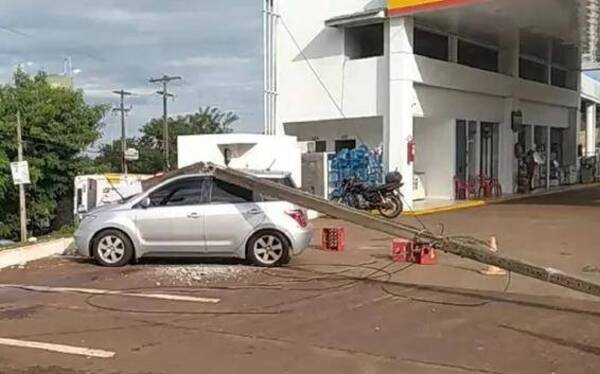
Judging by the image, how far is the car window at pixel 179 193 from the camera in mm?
13289

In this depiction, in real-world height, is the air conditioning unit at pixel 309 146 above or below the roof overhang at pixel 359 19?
below

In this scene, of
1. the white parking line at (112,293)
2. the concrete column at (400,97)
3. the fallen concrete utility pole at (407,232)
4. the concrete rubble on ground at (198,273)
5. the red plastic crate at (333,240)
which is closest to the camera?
the fallen concrete utility pole at (407,232)

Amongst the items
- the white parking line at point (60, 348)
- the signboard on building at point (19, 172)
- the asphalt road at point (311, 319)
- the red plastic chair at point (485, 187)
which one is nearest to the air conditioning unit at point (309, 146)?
the red plastic chair at point (485, 187)

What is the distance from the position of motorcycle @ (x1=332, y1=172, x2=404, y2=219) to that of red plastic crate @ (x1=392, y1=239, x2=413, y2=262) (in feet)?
28.0

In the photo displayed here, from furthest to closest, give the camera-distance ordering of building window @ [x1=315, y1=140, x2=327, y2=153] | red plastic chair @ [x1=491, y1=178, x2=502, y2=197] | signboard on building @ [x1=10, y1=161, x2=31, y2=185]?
red plastic chair @ [x1=491, y1=178, x2=502, y2=197], building window @ [x1=315, y1=140, x2=327, y2=153], signboard on building @ [x1=10, y1=161, x2=31, y2=185]

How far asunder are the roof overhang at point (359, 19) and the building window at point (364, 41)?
691 millimetres

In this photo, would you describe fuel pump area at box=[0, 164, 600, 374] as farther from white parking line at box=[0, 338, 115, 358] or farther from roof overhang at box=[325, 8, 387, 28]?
roof overhang at box=[325, 8, 387, 28]

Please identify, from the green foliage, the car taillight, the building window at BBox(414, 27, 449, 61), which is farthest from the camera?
the green foliage

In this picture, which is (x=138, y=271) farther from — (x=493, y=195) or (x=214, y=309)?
(x=493, y=195)

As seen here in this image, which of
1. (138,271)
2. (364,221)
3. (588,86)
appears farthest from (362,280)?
(588,86)

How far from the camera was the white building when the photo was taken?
24906mm

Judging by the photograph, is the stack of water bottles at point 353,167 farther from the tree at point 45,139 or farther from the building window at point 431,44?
the tree at point 45,139

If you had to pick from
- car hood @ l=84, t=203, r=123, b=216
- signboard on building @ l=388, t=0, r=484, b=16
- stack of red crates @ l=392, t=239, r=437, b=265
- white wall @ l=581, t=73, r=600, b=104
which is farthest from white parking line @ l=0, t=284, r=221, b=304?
white wall @ l=581, t=73, r=600, b=104

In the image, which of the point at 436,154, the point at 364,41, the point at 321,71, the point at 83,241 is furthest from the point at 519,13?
the point at 83,241
